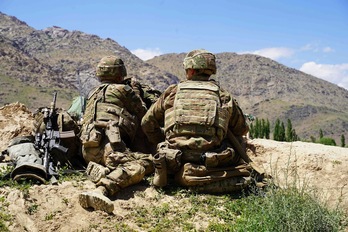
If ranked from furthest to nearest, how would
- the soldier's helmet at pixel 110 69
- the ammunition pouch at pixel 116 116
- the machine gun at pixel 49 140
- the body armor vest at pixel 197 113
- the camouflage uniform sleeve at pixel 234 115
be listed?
1. the soldier's helmet at pixel 110 69
2. the ammunition pouch at pixel 116 116
3. the camouflage uniform sleeve at pixel 234 115
4. the machine gun at pixel 49 140
5. the body armor vest at pixel 197 113

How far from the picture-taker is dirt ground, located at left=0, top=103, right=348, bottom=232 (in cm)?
632

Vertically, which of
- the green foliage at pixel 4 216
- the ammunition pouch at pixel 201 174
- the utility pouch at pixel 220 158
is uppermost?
the utility pouch at pixel 220 158

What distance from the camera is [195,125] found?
7.37 metres

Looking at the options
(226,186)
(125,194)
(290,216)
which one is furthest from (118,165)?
(290,216)

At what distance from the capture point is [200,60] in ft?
25.4

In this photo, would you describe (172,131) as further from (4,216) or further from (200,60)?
(4,216)

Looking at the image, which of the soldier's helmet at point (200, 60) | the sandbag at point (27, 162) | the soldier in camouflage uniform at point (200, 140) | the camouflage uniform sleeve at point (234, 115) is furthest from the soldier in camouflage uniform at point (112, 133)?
the camouflage uniform sleeve at point (234, 115)

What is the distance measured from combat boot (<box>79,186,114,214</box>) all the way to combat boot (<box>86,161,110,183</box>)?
716mm

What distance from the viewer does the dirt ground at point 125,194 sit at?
6320mm

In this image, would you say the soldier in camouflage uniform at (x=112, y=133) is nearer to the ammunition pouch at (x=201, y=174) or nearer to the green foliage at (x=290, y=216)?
the ammunition pouch at (x=201, y=174)

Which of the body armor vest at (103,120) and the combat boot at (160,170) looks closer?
the combat boot at (160,170)

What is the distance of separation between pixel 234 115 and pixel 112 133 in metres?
1.96

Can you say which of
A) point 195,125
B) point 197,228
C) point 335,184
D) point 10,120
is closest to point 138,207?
point 197,228

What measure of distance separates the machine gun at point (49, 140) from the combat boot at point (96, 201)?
115 cm
